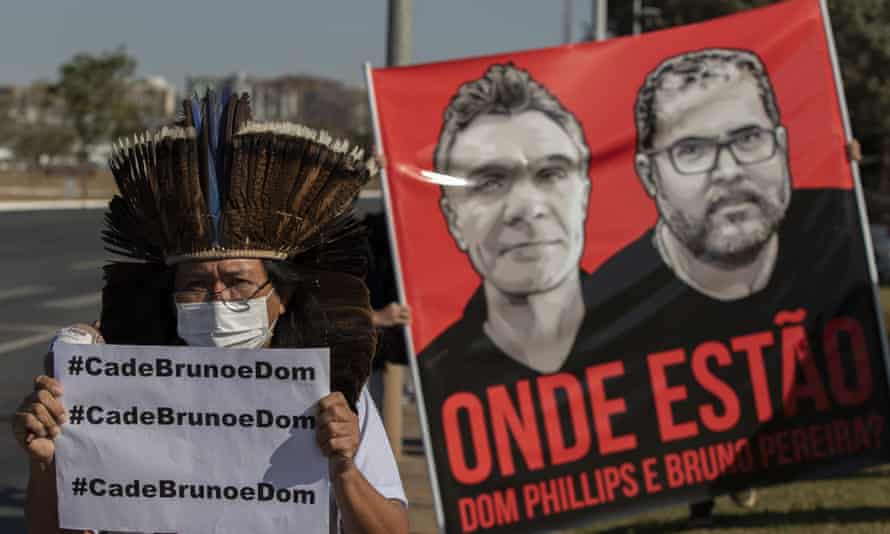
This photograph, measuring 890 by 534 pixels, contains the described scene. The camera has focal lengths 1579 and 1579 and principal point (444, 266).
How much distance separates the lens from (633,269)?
614 centimetres

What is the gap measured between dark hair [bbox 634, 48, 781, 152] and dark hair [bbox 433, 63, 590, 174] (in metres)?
0.43

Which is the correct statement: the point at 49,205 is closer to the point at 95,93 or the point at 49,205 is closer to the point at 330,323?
the point at 95,93

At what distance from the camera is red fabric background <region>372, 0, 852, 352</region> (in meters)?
5.82

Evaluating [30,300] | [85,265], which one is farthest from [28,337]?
[85,265]

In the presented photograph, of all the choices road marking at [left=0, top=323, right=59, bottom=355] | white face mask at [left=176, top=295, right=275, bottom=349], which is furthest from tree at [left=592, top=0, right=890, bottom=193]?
white face mask at [left=176, top=295, right=275, bottom=349]

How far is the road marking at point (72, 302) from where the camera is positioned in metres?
18.3

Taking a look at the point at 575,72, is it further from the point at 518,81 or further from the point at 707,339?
the point at 707,339

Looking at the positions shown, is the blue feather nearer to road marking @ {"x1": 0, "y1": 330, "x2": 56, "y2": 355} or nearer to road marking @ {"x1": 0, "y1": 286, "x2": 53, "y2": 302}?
road marking @ {"x1": 0, "y1": 330, "x2": 56, "y2": 355}

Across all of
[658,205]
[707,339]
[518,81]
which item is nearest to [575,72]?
[518,81]

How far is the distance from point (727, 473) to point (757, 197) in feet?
3.58

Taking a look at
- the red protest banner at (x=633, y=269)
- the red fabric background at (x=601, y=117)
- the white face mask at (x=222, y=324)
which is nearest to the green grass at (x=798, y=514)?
the red protest banner at (x=633, y=269)

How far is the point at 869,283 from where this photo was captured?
21.2ft

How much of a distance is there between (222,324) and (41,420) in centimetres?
33

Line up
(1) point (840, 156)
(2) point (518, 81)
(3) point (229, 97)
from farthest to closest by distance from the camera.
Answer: (1) point (840, 156) < (2) point (518, 81) < (3) point (229, 97)
